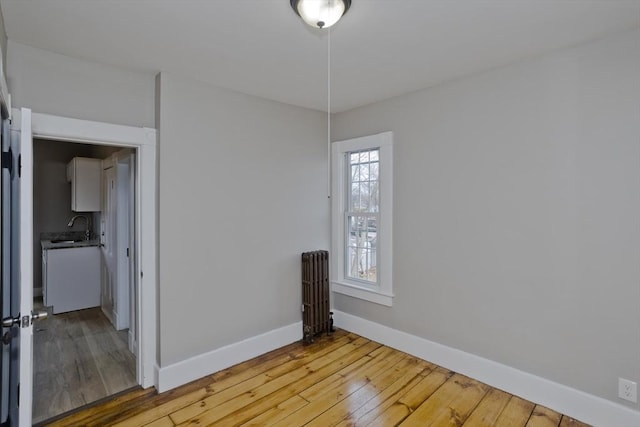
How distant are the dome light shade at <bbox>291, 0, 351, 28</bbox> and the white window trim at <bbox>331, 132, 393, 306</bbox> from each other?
1787 mm

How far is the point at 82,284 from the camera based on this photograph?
474 centimetres

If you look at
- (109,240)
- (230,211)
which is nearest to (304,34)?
(230,211)

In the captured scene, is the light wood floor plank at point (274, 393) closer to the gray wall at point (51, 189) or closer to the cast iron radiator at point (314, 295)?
the cast iron radiator at point (314, 295)

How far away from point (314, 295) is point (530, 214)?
2.24 metres

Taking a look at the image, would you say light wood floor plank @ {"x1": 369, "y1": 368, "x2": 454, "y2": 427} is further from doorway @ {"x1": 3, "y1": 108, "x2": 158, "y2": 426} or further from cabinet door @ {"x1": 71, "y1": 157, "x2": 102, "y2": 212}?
cabinet door @ {"x1": 71, "y1": 157, "x2": 102, "y2": 212}

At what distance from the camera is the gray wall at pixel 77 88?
222 centimetres

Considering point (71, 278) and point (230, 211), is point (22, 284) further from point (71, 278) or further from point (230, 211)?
point (71, 278)

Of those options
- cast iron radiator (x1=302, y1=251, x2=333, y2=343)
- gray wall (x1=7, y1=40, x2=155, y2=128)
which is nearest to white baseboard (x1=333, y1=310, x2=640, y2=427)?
cast iron radiator (x1=302, y1=251, x2=333, y2=343)

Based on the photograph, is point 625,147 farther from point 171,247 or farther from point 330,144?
point 171,247

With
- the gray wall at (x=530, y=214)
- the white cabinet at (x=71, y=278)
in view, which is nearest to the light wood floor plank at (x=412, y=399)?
the gray wall at (x=530, y=214)

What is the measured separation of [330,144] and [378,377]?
102 inches

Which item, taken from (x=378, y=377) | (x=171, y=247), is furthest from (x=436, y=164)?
(x=171, y=247)

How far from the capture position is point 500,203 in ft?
8.82

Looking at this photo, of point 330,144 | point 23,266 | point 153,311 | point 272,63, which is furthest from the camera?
point 330,144
